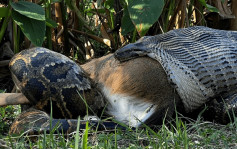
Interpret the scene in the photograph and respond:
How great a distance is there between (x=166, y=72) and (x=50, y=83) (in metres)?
0.90

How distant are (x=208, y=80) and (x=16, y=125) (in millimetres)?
1556

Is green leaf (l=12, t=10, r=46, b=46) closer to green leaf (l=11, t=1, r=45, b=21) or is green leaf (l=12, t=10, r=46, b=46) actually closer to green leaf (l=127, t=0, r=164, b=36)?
green leaf (l=11, t=1, r=45, b=21)

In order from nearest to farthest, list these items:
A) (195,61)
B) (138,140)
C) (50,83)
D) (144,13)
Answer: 1. (138,140)
2. (50,83)
3. (195,61)
4. (144,13)

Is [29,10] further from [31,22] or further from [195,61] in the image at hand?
[195,61]

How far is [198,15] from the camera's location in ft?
18.6

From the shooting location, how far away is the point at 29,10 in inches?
148

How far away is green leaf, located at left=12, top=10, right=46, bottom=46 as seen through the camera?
3750 millimetres

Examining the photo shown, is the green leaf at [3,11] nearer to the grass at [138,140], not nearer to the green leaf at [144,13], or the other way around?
the green leaf at [144,13]

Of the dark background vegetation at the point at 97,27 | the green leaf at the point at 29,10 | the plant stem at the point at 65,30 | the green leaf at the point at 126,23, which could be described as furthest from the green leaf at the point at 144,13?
the plant stem at the point at 65,30

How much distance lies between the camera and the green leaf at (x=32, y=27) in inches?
148

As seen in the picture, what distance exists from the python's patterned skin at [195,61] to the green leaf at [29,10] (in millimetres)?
813

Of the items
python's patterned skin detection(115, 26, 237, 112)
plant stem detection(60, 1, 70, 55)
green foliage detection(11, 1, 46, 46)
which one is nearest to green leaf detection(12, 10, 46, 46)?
green foliage detection(11, 1, 46, 46)

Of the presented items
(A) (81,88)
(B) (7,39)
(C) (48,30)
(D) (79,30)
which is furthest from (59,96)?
(D) (79,30)

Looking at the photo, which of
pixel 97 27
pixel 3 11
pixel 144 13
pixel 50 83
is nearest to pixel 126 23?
pixel 144 13
